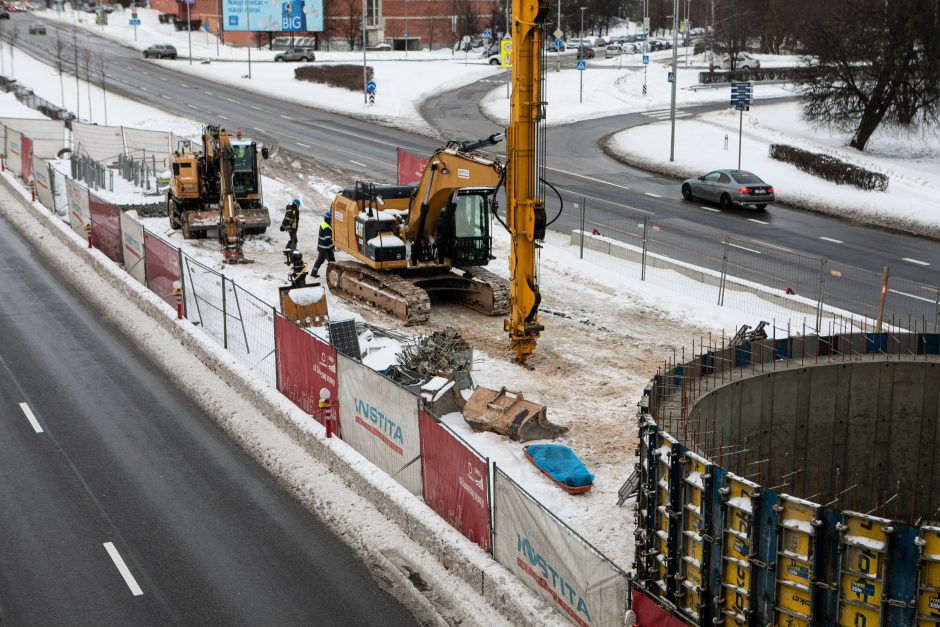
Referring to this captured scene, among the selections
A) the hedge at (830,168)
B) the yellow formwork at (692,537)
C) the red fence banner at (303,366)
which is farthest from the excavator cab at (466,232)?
the hedge at (830,168)

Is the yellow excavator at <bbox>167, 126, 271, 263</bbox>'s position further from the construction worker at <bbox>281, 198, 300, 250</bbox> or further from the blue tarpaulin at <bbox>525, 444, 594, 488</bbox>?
the blue tarpaulin at <bbox>525, 444, 594, 488</bbox>

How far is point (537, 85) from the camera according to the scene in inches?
824

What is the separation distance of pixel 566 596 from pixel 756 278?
18.6m

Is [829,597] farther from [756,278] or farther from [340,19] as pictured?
[340,19]

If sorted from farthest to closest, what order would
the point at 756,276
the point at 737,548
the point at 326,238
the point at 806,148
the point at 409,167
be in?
the point at 806,148
the point at 409,167
the point at 756,276
the point at 326,238
the point at 737,548

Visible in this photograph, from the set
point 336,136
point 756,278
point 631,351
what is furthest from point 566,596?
point 336,136

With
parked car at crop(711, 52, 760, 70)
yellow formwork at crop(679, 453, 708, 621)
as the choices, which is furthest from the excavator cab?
parked car at crop(711, 52, 760, 70)

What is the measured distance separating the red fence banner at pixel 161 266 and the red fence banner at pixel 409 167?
13504mm

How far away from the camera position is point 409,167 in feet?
131

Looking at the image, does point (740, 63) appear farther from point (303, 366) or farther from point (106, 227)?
point (303, 366)

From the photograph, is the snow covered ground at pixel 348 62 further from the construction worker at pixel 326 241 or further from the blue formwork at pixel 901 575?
the blue formwork at pixel 901 575

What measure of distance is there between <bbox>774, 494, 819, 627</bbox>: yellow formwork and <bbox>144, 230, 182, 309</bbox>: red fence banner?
662 inches

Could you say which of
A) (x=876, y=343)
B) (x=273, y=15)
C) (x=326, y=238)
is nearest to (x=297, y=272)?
(x=326, y=238)

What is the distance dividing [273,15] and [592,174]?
57.5m
